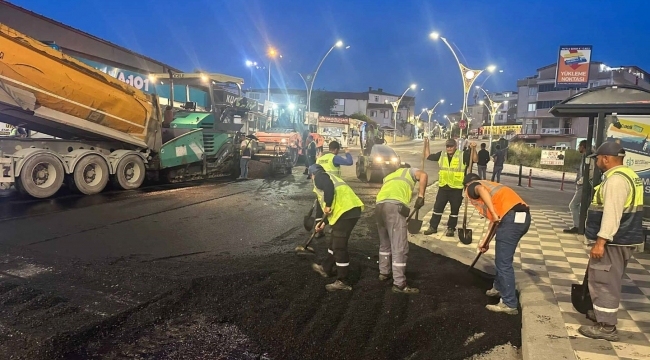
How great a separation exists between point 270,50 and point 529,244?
24.3 metres

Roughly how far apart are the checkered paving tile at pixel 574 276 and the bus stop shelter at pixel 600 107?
951mm

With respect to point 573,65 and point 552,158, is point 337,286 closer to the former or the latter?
point 552,158

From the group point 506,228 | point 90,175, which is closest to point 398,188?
point 506,228

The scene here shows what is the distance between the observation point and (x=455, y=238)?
7656mm

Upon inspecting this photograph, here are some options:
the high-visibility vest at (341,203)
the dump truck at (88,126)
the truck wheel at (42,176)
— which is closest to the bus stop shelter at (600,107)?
the high-visibility vest at (341,203)

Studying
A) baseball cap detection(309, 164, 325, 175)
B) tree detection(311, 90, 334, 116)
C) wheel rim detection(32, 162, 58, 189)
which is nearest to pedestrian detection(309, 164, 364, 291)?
baseball cap detection(309, 164, 325, 175)

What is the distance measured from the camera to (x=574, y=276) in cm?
567

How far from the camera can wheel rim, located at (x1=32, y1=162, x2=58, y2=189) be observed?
991 centimetres

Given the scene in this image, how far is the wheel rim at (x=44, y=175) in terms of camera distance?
390 inches

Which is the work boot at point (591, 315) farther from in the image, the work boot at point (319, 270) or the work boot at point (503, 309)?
the work boot at point (319, 270)

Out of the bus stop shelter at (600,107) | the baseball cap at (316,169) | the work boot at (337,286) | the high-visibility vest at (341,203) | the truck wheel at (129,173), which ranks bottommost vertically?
the work boot at (337,286)

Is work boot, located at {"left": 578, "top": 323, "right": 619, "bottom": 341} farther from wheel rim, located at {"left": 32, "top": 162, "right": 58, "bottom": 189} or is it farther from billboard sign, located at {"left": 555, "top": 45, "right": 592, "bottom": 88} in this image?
billboard sign, located at {"left": 555, "top": 45, "right": 592, "bottom": 88}

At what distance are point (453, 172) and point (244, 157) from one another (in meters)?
9.23

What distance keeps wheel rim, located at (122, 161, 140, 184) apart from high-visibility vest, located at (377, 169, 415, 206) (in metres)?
8.92
